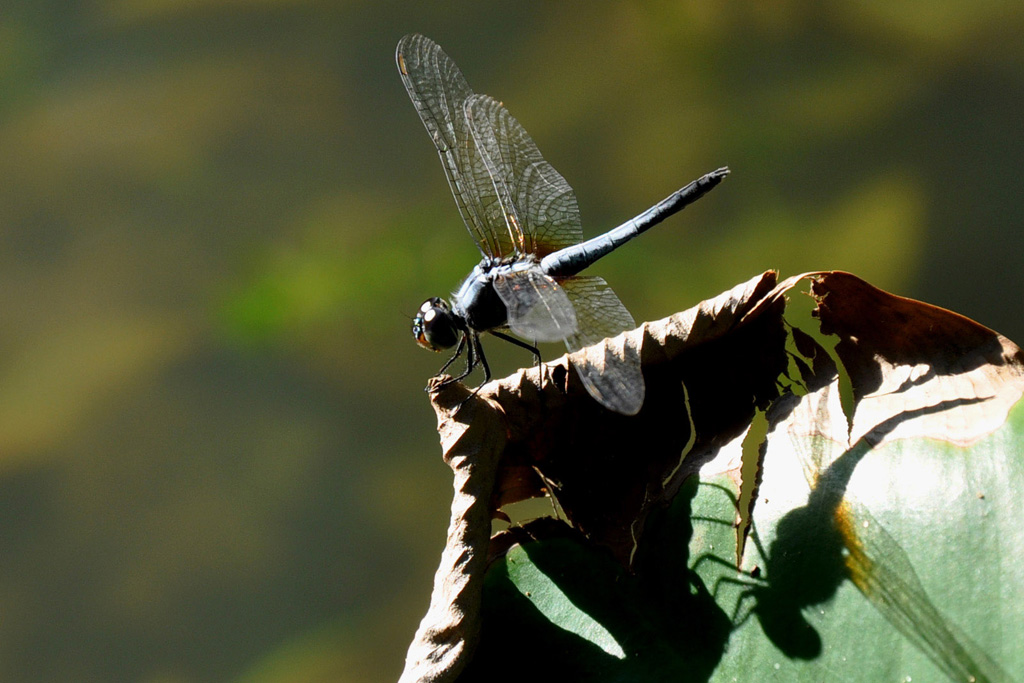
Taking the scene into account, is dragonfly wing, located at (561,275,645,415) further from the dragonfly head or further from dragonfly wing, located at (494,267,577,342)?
the dragonfly head

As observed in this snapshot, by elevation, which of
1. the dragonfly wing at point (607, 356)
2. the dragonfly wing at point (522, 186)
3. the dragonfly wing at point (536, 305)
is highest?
the dragonfly wing at point (522, 186)

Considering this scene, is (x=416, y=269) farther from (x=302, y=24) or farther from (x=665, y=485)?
(x=665, y=485)

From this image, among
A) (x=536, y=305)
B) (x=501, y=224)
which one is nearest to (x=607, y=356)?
(x=536, y=305)

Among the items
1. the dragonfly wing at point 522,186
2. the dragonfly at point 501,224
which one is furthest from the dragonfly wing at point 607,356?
the dragonfly wing at point 522,186

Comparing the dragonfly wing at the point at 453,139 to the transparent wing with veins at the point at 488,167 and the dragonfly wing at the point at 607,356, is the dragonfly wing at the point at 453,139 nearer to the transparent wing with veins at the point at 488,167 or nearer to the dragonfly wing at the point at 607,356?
the transparent wing with veins at the point at 488,167

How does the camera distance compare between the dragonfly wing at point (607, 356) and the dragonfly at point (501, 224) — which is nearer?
the dragonfly wing at point (607, 356)

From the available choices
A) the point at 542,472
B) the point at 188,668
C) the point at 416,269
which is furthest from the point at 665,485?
the point at 188,668

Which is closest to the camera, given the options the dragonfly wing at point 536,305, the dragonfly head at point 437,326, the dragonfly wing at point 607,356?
the dragonfly wing at point 607,356
